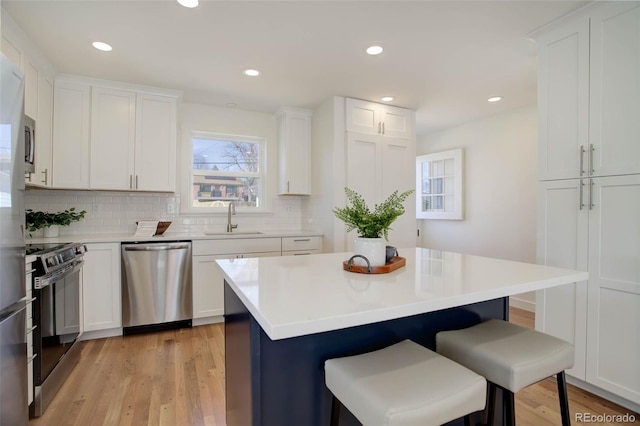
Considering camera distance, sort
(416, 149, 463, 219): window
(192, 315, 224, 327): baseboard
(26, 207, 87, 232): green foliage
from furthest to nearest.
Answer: (416, 149, 463, 219): window < (192, 315, 224, 327): baseboard < (26, 207, 87, 232): green foliage

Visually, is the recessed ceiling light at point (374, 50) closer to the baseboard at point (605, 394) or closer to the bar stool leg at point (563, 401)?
the bar stool leg at point (563, 401)

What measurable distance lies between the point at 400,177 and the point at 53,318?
3.53 meters

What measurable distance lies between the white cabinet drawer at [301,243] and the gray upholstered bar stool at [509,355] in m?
2.45

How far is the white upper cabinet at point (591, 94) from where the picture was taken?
6.20ft

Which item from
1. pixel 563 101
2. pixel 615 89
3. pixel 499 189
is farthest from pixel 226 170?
pixel 615 89

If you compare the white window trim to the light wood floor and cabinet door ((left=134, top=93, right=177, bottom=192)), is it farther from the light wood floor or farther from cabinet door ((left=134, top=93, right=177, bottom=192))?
the light wood floor

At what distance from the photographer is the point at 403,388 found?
37.5 inches

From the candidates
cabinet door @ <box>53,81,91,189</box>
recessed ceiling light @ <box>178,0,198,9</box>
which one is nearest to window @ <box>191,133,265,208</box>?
cabinet door @ <box>53,81,91,189</box>

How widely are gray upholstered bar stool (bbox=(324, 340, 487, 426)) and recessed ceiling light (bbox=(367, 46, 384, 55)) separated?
90.6 inches

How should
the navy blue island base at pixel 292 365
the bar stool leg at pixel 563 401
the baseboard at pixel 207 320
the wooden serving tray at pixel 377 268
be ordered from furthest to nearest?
the baseboard at pixel 207 320, the wooden serving tray at pixel 377 268, the bar stool leg at pixel 563 401, the navy blue island base at pixel 292 365

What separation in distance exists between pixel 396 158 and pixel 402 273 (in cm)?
274

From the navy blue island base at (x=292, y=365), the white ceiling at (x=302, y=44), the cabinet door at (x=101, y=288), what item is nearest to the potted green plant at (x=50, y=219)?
the cabinet door at (x=101, y=288)

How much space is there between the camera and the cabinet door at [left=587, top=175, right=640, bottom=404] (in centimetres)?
188

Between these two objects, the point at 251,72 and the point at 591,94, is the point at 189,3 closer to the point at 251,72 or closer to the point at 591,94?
the point at 251,72
